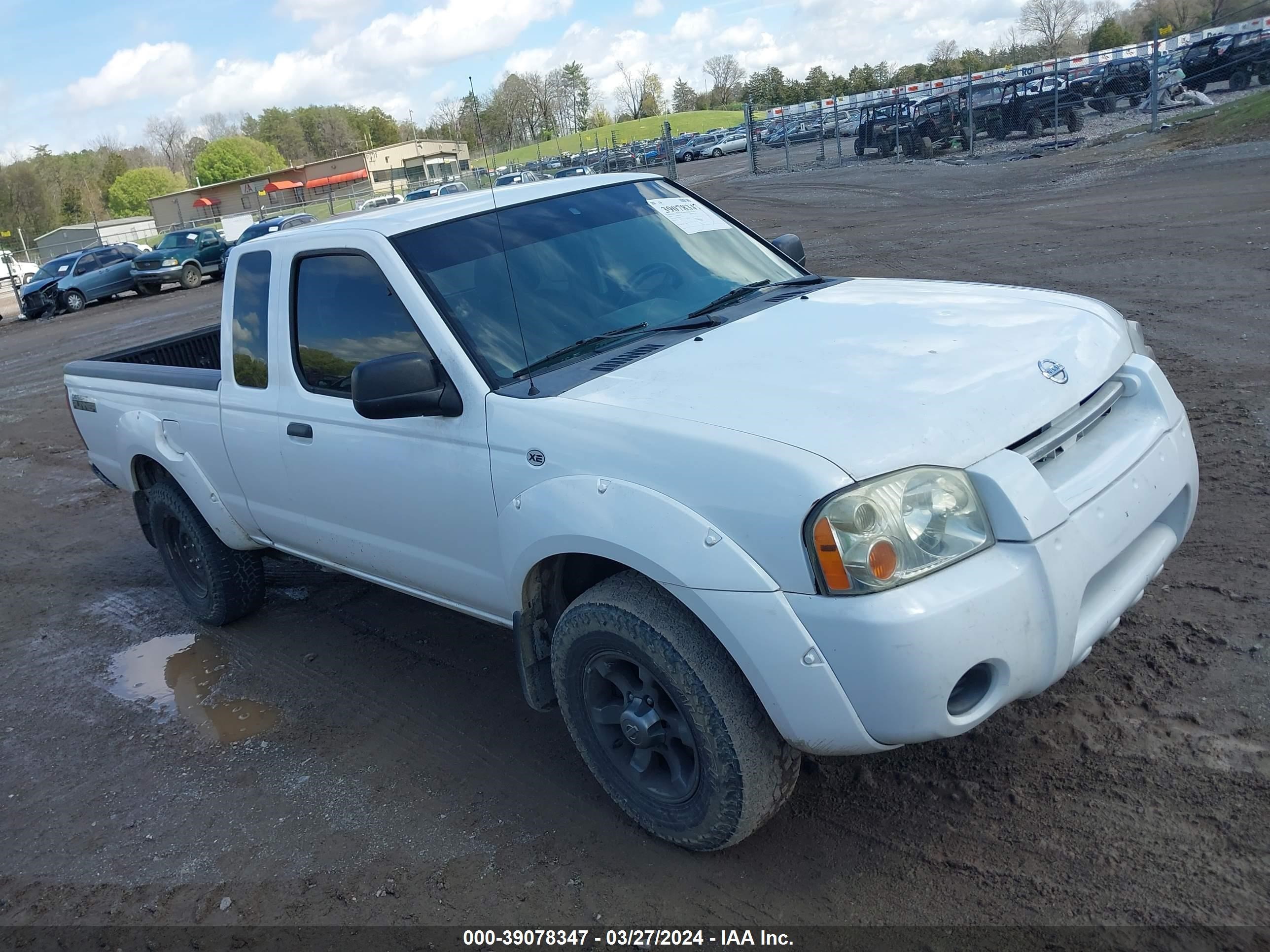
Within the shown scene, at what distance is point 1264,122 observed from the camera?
19781mm

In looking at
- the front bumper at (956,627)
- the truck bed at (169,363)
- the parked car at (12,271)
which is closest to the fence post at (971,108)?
the truck bed at (169,363)

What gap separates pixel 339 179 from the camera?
238 ft

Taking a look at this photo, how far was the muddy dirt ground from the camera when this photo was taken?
2.90 m

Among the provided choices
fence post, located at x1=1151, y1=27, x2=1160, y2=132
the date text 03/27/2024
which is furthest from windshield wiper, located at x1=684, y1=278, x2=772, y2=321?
fence post, located at x1=1151, y1=27, x2=1160, y2=132

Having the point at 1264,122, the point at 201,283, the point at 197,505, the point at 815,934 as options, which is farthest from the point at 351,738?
the point at 201,283

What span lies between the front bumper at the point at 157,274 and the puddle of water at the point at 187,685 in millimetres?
27375

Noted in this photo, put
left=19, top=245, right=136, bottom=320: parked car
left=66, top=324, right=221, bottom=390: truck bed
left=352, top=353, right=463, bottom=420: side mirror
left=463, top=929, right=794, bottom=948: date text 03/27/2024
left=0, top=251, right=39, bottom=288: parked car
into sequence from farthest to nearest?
left=0, top=251, right=39, bottom=288: parked car < left=19, top=245, right=136, bottom=320: parked car < left=66, top=324, right=221, bottom=390: truck bed < left=352, top=353, right=463, bottom=420: side mirror < left=463, top=929, right=794, bottom=948: date text 03/27/2024

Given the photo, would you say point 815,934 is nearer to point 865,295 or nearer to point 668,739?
point 668,739

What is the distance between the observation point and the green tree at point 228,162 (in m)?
109

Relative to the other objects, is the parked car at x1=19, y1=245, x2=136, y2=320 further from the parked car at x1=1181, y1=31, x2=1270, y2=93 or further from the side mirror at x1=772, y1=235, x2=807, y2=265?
the parked car at x1=1181, y1=31, x2=1270, y2=93

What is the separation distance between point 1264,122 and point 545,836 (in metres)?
22.1

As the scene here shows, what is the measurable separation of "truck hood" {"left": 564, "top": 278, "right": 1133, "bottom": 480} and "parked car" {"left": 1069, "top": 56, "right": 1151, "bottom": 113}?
31.5 m

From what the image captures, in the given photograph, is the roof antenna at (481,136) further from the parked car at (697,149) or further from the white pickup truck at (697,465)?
the parked car at (697,149)

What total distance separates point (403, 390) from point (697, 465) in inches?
42.8
